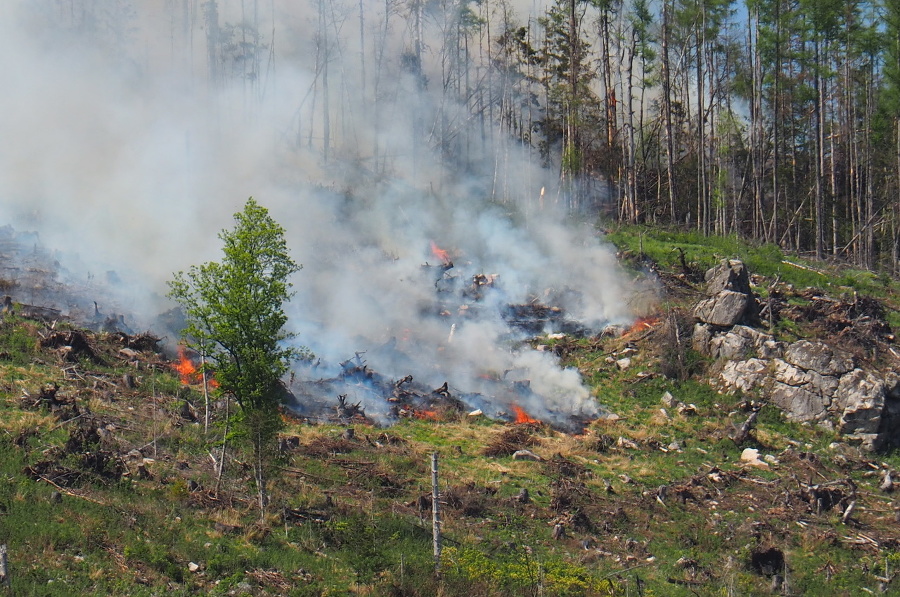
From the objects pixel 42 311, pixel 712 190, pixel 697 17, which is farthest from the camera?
pixel 712 190

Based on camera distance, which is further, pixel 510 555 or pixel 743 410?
pixel 743 410

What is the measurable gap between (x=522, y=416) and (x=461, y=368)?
376cm

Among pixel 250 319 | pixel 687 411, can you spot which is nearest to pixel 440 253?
pixel 687 411

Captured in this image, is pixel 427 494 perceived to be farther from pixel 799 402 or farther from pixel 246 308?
pixel 799 402

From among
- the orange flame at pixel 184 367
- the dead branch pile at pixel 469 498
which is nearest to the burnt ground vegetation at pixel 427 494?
the dead branch pile at pixel 469 498

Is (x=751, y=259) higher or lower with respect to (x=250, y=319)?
higher

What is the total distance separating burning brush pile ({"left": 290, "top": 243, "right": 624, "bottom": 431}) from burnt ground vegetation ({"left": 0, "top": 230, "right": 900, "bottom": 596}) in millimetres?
800

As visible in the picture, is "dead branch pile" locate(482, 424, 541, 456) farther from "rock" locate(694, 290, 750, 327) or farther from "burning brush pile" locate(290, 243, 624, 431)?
"rock" locate(694, 290, 750, 327)

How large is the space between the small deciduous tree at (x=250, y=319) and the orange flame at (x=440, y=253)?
1879 centimetres

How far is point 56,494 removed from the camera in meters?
13.5

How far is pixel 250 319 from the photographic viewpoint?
46.6 ft

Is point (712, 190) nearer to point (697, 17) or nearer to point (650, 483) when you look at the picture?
point (697, 17)

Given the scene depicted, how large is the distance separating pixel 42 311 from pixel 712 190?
35627 millimetres

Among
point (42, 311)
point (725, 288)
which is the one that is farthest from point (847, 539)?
point (42, 311)
